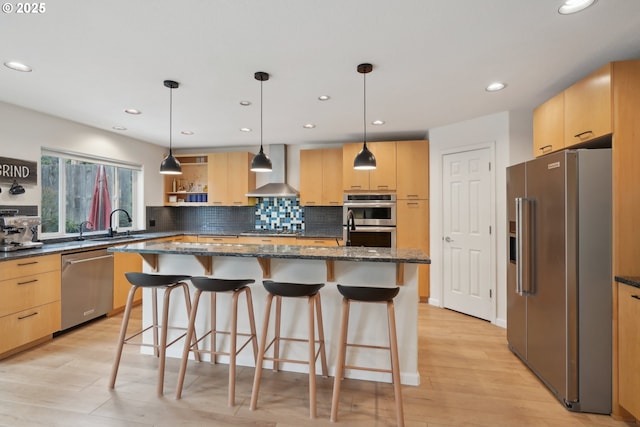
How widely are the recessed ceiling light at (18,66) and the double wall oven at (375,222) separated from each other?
3620mm

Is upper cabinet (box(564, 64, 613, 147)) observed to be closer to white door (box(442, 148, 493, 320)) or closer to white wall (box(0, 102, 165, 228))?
white door (box(442, 148, 493, 320))

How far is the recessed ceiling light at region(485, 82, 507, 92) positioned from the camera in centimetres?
276

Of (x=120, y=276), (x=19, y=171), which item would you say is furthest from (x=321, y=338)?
(x=19, y=171)

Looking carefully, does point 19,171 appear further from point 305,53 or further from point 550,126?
point 550,126

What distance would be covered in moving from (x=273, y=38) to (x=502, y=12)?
1.37 meters

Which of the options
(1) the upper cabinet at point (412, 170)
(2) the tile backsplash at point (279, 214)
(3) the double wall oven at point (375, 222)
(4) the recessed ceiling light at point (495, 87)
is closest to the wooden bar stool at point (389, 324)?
(4) the recessed ceiling light at point (495, 87)

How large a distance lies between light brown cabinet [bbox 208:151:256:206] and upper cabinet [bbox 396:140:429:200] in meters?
2.53

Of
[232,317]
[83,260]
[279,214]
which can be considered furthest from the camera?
[279,214]

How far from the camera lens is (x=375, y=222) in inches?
178

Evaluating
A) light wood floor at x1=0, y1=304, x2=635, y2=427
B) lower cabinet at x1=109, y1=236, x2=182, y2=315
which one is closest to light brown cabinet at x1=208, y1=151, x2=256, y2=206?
lower cabinet at x1=109, y1=236, x2=182, y2=315

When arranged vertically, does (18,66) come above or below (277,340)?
above

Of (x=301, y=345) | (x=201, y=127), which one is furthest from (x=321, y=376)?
(x=201, y=127)

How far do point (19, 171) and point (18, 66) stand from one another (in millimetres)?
1456

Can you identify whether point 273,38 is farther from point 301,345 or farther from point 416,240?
point 416,240
